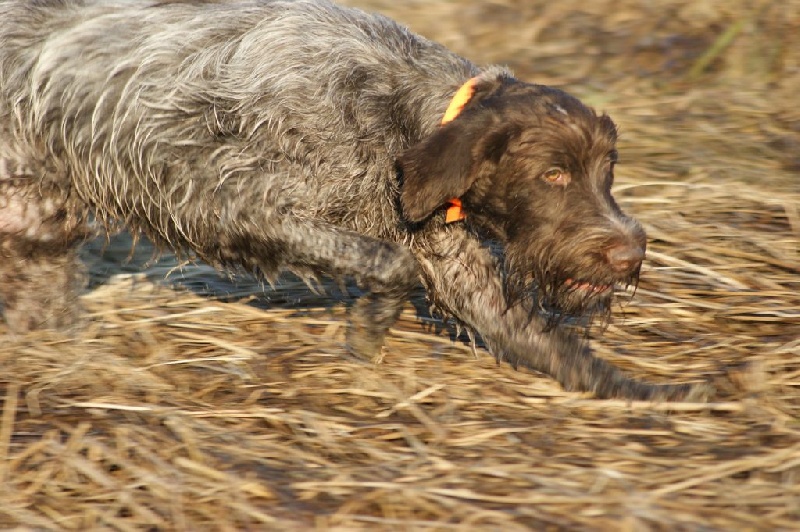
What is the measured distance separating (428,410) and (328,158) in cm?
101

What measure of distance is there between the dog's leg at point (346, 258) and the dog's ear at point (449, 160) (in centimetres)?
29

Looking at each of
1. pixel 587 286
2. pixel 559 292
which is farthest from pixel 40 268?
pixel 587 286

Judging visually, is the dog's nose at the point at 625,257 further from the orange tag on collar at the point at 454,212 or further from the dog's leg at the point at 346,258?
the dog's leg at the point at 346,258

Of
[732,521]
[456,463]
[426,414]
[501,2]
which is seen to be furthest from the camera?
[501,2]

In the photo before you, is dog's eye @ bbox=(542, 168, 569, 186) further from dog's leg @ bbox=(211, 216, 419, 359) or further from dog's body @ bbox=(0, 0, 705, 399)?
dog's leg @ bbox=(211, 216, 419, 359)

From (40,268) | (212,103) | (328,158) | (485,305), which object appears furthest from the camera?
(40,268)

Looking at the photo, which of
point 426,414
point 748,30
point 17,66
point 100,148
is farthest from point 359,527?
point 748,30

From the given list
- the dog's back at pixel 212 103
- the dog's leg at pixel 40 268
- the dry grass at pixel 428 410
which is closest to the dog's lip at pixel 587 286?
the dry grass at pixel 428 410

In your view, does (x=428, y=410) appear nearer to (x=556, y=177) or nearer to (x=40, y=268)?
(x=556, y=177)

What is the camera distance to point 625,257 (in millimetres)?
4246

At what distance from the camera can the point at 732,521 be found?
3.52 m

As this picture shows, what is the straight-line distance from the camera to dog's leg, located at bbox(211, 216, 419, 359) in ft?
15.2

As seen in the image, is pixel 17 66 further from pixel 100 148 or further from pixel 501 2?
pixel 501 2

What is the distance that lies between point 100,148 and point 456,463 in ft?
6.68
